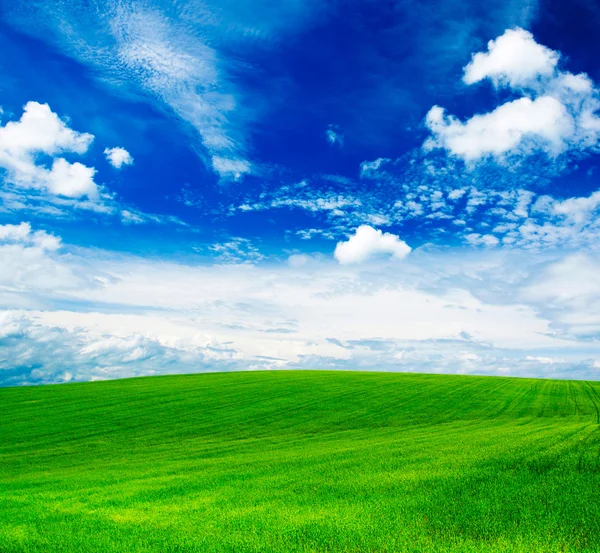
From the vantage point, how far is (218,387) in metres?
51.9

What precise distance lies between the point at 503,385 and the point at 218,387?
118 ft

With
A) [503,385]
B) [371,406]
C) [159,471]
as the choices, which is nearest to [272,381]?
[371,406]

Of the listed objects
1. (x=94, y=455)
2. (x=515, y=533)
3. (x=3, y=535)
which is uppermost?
(x=515, y=533)

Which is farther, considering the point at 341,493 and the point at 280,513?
the point at 341,493

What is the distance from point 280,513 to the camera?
9.67m

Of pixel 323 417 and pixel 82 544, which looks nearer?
pixel 82 544

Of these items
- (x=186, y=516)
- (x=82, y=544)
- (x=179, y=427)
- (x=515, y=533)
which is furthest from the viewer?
(x=179, y=427)

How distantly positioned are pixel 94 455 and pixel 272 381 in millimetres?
33364

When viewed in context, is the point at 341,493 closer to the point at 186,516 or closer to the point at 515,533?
the point at 186,516

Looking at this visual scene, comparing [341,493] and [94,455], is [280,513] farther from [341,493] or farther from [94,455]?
[94,455]

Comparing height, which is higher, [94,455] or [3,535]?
[3,535]

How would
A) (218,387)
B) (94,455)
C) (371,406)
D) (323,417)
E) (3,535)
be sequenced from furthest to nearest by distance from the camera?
(218,387), (371,406), (323,417), (94,455), (3,535)

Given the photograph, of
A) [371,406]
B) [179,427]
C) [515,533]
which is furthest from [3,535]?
[371,406]

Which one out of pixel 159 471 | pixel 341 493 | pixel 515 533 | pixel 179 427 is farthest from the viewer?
pixel 179 427
